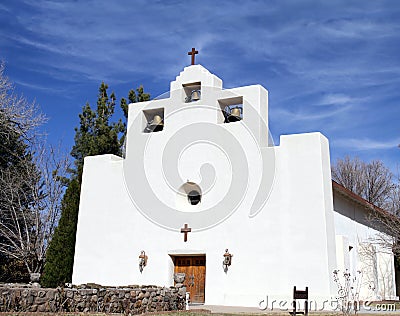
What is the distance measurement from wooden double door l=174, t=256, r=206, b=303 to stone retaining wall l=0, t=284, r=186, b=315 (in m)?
2.66

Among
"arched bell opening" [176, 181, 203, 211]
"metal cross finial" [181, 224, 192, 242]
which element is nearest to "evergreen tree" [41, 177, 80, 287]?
"arched bell opening" [176, 181, 203, 211]

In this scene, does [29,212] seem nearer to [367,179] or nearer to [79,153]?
[79,153]

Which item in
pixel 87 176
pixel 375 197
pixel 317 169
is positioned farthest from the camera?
pixel 375 197

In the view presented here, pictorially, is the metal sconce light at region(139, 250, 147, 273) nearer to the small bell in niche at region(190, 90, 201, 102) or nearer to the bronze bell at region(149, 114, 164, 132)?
the bronze bell at region(149, 114, 164, 132)

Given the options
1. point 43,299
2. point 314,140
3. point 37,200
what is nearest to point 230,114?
point 314,140

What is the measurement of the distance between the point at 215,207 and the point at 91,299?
6.26 m

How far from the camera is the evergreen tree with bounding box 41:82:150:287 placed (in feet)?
63.5

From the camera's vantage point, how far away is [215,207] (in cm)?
1677

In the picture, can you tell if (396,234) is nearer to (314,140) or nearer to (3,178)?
(314,140)

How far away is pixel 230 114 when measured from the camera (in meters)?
17.9

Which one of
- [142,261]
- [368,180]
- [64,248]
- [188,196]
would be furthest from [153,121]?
[368,180]

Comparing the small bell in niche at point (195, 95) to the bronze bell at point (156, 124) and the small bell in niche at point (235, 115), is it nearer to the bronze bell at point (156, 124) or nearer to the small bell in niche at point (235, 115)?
the small bell in niche at point (235, 115)

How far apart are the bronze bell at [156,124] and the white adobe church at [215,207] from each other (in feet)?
0.18

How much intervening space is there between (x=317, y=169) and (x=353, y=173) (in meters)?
24.3
